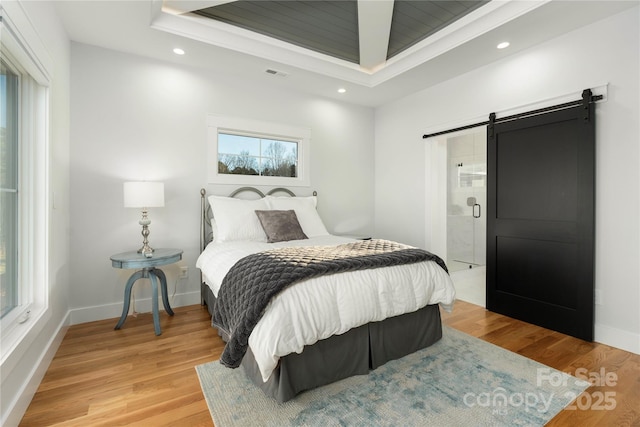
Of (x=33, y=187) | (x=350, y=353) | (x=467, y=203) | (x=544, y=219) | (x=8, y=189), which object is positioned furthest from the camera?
(x=467, y=203)

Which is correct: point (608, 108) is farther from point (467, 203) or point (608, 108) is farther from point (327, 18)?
point (467, 203)

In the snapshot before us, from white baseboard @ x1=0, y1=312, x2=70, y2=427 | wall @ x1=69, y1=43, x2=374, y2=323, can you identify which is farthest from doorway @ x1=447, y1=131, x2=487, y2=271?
white baseboard @ x1=0, y1=312, x2=70, y2=427

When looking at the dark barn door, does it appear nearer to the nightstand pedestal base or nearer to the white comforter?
the white comforter

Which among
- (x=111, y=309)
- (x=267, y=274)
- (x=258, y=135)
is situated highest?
(x=258, y=135)

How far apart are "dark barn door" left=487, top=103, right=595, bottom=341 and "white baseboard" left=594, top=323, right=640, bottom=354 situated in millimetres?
78

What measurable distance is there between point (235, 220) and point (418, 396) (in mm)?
2181

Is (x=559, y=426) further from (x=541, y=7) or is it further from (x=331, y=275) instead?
(x=541, y=7)

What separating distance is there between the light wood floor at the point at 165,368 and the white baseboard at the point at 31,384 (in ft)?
0.14

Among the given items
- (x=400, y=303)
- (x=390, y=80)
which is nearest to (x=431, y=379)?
(x=400, y=303)

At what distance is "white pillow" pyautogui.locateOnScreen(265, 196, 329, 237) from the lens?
3.48 meters

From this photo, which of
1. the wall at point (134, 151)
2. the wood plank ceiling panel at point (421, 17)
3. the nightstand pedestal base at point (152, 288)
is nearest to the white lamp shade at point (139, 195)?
the wall at point (134, 151)

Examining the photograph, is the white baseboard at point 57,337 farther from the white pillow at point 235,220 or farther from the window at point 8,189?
the white pillow at point 235,220

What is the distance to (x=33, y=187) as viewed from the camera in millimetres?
2062

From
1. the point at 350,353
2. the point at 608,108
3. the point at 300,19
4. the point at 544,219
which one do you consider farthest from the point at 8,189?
the point at 608,108
